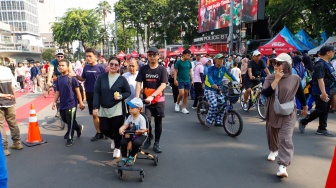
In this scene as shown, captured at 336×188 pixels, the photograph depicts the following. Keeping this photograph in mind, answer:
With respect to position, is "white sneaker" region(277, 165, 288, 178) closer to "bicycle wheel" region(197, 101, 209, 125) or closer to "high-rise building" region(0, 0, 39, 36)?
"bicycle wheel" region(197, 101, 209, 125)

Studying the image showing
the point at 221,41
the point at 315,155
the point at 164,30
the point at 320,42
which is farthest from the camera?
the point at 164,30

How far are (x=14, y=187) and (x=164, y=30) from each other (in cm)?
4166

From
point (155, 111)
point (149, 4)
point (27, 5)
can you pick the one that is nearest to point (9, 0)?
point (27, 5)

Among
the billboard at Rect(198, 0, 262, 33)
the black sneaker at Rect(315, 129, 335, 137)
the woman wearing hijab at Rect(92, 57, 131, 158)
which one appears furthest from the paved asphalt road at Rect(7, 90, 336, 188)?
the billboard at Rect(198, 0, 262, 33)

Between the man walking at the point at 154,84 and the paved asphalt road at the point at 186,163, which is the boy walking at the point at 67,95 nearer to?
the paved asphalt road at the point at 186,163

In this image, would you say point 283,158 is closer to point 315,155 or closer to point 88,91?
point 315,155

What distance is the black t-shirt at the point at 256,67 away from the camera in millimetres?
8047

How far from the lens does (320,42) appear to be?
1920 cm

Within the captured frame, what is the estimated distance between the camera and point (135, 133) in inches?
162

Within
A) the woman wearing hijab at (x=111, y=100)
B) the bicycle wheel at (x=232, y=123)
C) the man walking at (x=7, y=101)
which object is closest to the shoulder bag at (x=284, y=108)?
the bicycle wheel at (x=232, y=123)

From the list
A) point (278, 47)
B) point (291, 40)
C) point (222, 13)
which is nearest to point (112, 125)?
point (278, 47)

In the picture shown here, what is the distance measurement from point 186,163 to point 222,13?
29056 mm

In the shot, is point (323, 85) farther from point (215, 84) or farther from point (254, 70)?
point (254, 70)

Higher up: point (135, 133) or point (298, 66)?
point (298, 66)
